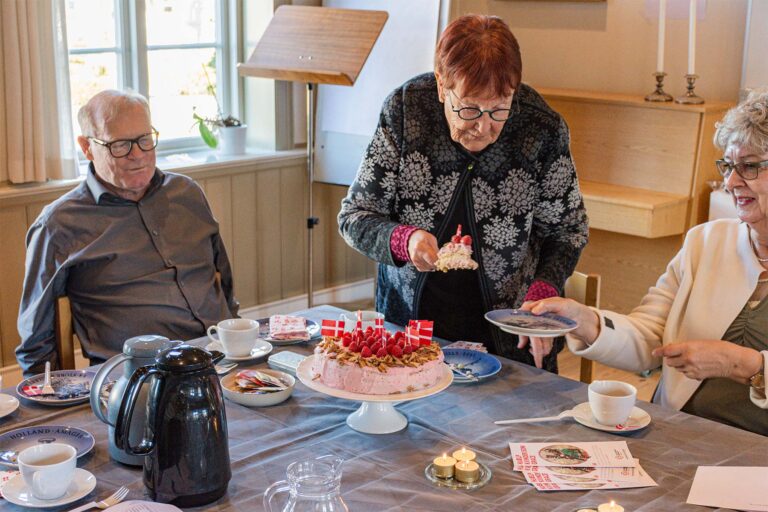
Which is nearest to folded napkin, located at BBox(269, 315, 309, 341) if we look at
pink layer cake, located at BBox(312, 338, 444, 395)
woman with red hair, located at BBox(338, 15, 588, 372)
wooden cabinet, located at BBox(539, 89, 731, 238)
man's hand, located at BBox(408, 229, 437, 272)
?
woman with red hair, located at BBox(338, 15, 588, 372)

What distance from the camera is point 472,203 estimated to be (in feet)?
7.15

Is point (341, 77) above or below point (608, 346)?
above

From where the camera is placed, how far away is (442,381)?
1.71 m

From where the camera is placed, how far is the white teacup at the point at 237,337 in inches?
79.8

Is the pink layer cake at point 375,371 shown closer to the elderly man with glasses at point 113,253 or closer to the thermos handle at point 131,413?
the thermos handle at point 131,413

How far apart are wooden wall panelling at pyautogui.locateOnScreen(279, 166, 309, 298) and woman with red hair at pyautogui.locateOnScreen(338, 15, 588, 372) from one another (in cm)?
229

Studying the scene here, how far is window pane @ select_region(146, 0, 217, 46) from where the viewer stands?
4113 mm

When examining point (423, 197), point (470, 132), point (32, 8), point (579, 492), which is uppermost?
point (32, 8)

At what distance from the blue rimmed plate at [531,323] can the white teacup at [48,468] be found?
2.84 ft

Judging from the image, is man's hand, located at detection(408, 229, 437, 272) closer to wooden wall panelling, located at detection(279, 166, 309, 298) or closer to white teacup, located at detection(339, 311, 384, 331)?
white teacup, located at detection(339, 311, 384, 331)

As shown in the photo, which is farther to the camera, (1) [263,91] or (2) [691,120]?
(1) [263,91]

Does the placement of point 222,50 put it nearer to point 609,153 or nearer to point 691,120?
point 609,153

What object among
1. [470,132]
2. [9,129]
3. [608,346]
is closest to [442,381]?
[608,346]

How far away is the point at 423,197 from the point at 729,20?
2333mm
